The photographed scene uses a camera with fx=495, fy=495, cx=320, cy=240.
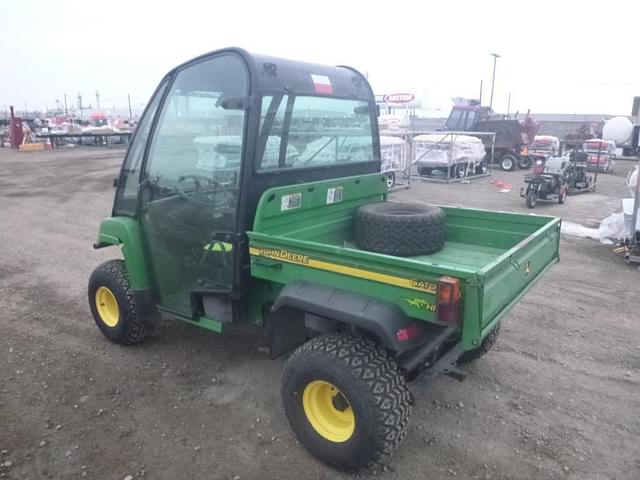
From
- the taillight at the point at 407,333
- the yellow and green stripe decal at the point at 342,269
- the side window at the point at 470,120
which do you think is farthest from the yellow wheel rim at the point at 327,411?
the side window at the point at 470,120

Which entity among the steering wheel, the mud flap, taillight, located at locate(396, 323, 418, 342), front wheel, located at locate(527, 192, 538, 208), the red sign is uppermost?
the red sign

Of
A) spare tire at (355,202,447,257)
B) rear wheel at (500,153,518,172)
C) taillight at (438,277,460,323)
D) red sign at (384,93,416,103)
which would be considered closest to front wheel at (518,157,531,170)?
rear wheel at (500,153,518,172)

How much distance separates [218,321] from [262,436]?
0.80 m

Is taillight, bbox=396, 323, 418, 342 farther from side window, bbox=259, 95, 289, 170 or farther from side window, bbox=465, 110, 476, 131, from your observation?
side window, bbox=465, 110, 476, 131

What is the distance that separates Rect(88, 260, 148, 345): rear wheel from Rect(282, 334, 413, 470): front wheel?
1.70 m

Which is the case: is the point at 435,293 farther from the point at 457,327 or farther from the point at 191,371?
the point at 191,371

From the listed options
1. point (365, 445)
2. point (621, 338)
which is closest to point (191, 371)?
point (365, 445)

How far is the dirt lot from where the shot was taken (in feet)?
9.20

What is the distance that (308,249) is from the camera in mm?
2674

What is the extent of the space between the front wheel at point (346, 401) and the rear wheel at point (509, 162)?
60.8ft

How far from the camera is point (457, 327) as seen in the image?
2.34m

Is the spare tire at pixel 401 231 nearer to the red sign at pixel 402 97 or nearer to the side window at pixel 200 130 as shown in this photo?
the side window at pixel 200 130

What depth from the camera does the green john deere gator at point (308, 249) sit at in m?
2.49

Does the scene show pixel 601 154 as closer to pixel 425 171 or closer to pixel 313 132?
pixel 425 171
